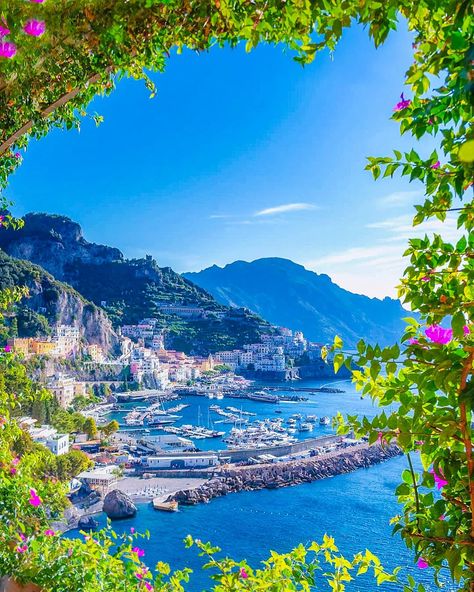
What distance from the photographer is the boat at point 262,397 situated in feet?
104

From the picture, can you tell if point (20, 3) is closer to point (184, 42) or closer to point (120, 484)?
point (184, 42)

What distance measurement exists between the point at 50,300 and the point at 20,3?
126ft

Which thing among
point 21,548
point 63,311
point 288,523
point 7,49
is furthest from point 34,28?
point 63,311

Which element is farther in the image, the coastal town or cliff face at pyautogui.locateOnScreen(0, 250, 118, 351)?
cliff face at pyautogui.locateOnScreen(0, 250, 118, 351)

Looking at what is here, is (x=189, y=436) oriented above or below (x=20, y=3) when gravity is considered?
below

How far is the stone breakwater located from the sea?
34cm

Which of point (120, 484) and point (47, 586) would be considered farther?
point (120, 484)

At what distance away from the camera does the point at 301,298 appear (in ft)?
251

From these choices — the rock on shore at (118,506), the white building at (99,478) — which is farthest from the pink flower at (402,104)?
the white building at (99,478)

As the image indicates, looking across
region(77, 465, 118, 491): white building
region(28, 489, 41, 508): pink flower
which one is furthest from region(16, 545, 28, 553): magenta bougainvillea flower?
region(77, 465, 118, 491): white building

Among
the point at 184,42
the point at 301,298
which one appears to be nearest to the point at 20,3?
the point at 184,42

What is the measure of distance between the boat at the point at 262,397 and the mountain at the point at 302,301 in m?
27.8

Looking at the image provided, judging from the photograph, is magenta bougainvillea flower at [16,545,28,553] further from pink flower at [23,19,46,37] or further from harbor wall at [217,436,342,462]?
harbor wall at [217,436,342,462]

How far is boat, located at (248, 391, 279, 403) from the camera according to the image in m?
31.8
